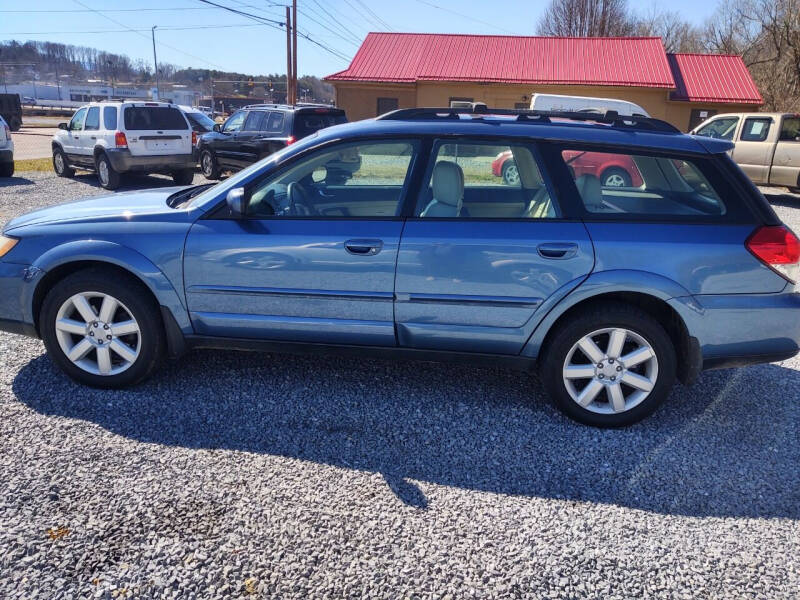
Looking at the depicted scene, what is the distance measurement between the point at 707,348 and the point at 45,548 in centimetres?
332

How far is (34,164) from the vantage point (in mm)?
17359

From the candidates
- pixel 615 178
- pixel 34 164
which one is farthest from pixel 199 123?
pixel 615 178

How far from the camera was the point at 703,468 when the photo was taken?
319 centimetres

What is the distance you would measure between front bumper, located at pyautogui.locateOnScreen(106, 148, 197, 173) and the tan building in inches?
677

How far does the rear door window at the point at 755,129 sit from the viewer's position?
13586 mm

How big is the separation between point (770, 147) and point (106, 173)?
14.3 metres

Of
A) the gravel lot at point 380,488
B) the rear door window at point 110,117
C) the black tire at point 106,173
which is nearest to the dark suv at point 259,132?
the rear door window at point 110,117

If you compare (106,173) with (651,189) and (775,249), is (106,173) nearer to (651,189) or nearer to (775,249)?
(651,189)

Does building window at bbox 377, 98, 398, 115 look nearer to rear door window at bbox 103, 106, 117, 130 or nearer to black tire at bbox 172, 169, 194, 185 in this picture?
black tire at bbox 172, 169, 194, 185

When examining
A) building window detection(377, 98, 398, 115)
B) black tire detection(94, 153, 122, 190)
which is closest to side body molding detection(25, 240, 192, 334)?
black tire detection(94, 153, 122, 190)

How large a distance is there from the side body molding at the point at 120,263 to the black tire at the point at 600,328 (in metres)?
2.15

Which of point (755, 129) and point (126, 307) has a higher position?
point (755, 129)

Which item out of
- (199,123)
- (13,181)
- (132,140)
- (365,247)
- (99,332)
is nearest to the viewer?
(365,247)

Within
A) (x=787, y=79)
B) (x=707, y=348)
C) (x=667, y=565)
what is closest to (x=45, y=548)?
(x=667, y=565)
